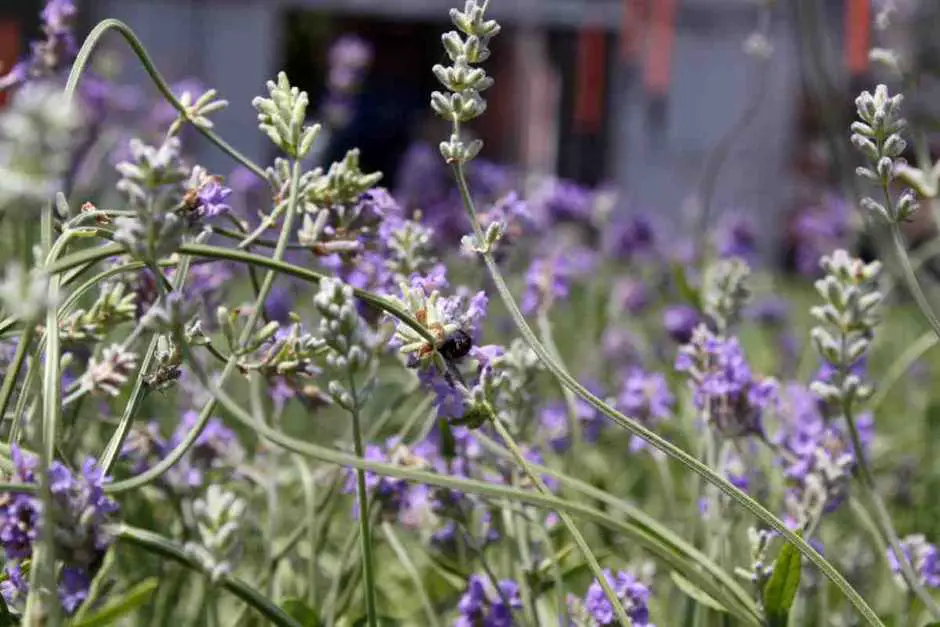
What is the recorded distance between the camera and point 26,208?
43cm

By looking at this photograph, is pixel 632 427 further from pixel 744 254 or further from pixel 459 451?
pixel 744 254

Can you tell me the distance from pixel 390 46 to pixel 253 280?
8.20 m

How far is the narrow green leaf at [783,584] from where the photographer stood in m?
0.74

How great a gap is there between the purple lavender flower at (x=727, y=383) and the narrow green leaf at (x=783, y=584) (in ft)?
0.67

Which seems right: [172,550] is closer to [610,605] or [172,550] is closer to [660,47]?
[610,605]

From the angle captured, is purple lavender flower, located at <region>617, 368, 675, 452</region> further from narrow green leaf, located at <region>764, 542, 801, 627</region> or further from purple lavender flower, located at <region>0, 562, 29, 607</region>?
purple lavender flower, located at <region>0, 562, 29, 607</region>

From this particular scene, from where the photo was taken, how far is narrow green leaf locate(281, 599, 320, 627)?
817 millimetres

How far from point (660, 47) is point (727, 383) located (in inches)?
230

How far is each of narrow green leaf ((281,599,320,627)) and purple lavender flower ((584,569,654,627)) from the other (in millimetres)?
171

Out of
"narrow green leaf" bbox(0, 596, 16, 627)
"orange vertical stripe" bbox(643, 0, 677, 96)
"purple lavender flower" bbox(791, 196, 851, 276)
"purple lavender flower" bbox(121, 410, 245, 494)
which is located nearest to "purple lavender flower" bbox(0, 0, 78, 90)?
"purple lavender flower" bbox(121, 410, 245, 494)

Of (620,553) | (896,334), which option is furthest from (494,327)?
(620,553)

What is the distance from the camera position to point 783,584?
74cm

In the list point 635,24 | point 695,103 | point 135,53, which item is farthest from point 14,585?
point 695,103

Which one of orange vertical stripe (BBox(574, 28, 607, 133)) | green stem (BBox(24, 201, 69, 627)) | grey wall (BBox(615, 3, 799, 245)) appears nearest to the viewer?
green stem (BBox(24, 201, 69, 627))
